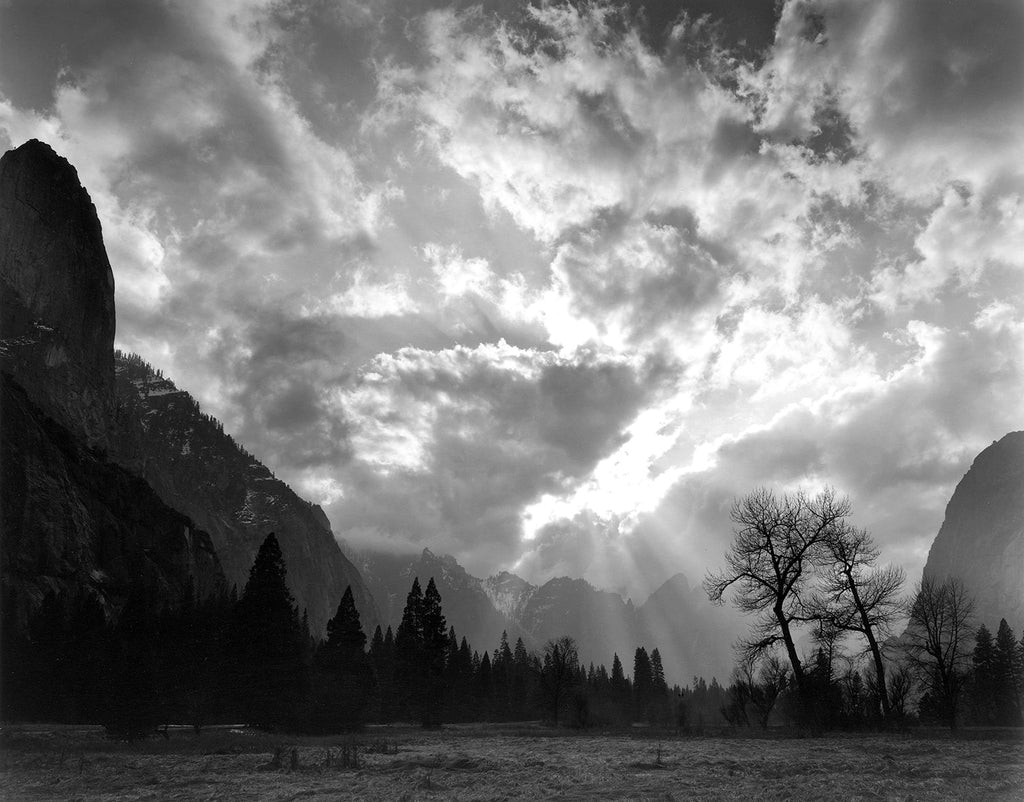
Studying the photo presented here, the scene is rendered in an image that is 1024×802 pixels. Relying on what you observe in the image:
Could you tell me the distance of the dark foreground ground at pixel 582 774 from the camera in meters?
12.7

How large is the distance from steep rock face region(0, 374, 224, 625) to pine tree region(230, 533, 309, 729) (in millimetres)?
37497

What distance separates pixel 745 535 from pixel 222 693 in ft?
145

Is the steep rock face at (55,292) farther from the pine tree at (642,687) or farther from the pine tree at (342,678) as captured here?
the pine tree at (642,687)

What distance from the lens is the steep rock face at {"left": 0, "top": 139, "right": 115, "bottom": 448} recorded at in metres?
152

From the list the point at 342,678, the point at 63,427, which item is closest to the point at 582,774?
the point at 342,678

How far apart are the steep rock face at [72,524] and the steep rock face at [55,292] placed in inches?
777

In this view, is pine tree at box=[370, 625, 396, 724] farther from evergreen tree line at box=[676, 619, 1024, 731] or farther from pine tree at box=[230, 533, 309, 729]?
evergreen tree line at box=[676, 619, 1024, 731]

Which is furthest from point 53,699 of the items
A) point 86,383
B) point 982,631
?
point 86,383

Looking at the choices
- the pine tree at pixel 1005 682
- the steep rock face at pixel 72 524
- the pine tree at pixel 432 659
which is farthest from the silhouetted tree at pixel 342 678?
the pine tree at pixel 1005 682

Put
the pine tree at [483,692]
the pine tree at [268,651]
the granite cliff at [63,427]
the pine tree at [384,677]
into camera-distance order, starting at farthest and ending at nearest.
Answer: the granite cliff at [63,427]
the pine tree at [483,692]
the pine tree at [384,677]
the pine tree at [268,651]

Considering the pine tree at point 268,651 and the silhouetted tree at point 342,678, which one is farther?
the silhouetted tree at point 342,678

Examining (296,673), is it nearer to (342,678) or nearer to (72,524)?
(342,678)

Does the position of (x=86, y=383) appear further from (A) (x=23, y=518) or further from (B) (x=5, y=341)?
(A) (x=23, y=518)

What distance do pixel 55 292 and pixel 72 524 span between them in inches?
3153
